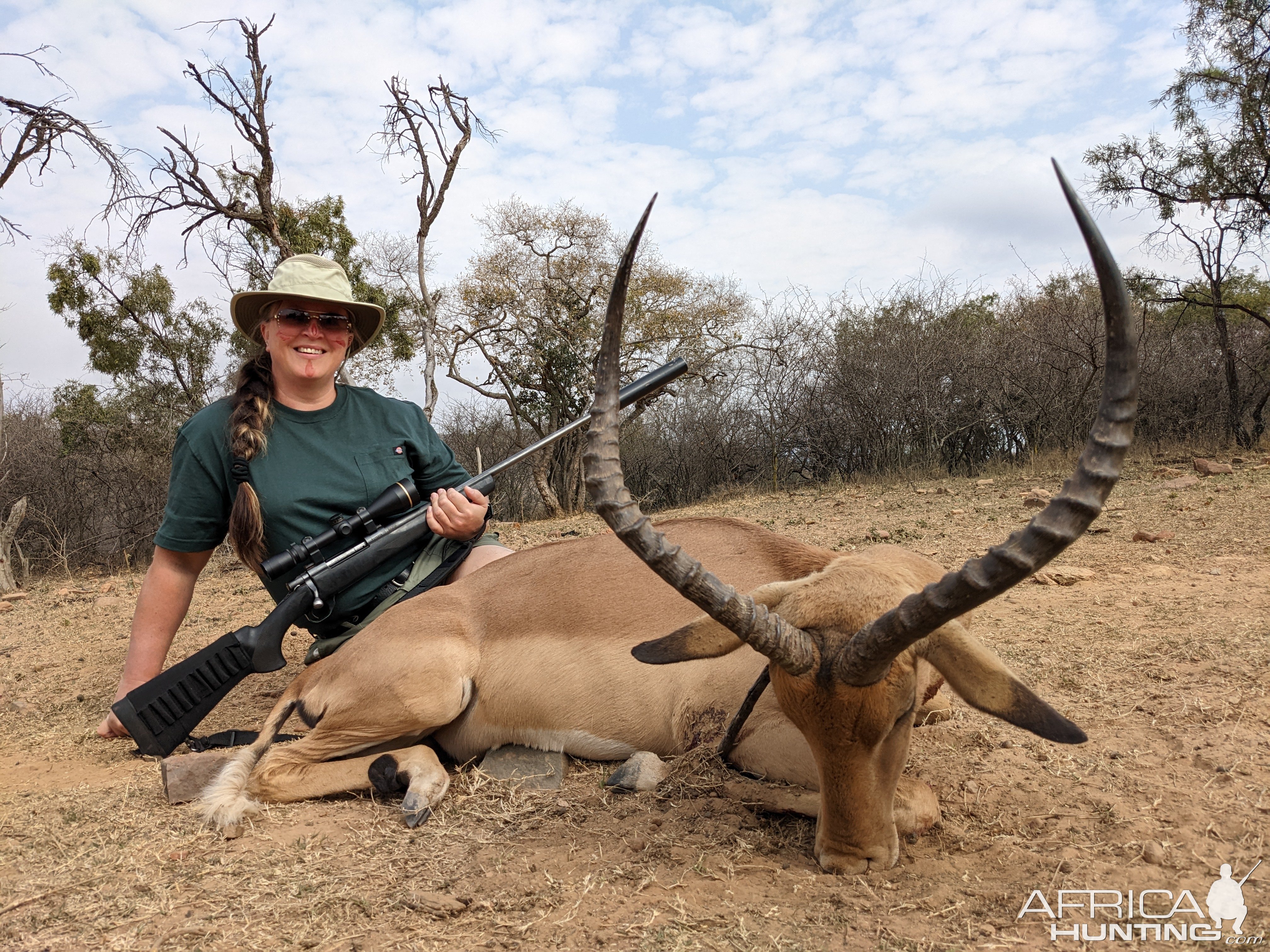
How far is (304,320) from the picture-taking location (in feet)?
15.6

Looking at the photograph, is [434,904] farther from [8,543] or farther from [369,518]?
[8,543]

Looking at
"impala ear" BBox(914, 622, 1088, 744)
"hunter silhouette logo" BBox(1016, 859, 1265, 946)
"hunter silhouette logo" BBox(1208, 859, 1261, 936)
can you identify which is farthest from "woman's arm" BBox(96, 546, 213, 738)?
"hunter silhouette logo" BBox(1208, 859, 1261, 936)

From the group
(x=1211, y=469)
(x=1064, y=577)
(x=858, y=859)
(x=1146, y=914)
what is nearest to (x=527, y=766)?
(x=858, y=859)

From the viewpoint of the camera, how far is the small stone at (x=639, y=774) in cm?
362

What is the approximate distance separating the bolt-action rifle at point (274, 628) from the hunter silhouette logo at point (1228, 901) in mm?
3244

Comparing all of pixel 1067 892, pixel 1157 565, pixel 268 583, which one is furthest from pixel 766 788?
pixel 1157 565

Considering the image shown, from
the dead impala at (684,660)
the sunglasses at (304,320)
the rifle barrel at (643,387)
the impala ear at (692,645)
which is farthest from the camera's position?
the rifle barrel at (643,387)

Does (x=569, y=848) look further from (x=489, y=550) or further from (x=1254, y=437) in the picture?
(x=1254, y=437)

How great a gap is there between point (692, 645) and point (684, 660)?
0.20 feet

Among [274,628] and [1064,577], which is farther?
[1064,577]

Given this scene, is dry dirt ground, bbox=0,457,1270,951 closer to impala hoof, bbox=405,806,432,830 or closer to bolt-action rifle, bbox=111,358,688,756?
impala hoof, bbox=405,806,432,830

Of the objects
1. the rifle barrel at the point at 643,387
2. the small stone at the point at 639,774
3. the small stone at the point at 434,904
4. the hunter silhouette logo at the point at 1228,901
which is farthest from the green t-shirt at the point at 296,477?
the hunter silhouette logo at the point at 1228,901

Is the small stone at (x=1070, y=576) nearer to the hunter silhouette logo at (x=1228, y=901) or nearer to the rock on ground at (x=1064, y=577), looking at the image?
the rock on ground at (x=1064, y=577)

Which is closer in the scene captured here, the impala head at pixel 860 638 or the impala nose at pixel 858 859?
the impala head at pixel 860 638
